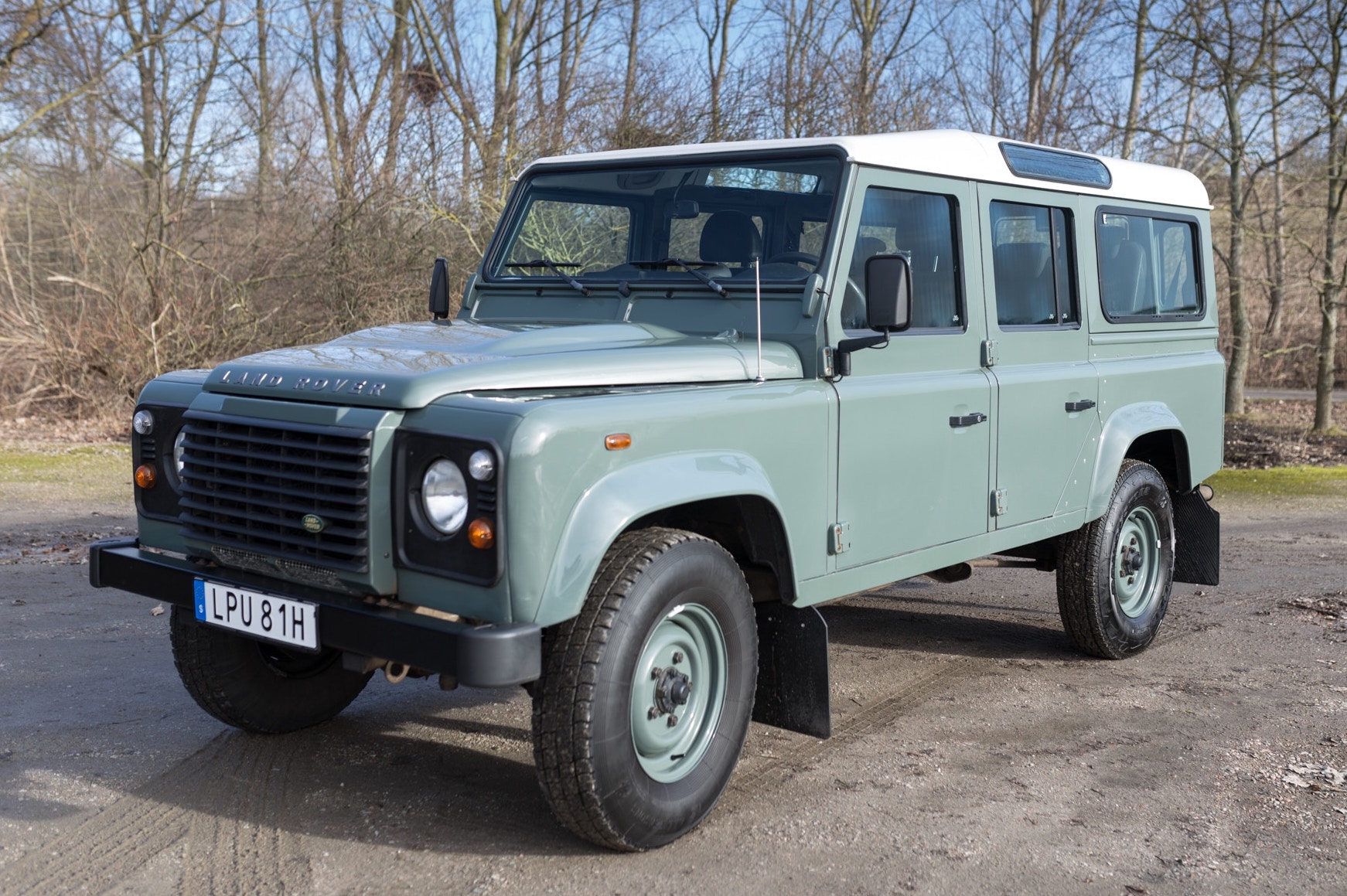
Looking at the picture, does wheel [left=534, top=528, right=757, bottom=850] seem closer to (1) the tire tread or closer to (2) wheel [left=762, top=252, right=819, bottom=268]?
(1) the tire tread

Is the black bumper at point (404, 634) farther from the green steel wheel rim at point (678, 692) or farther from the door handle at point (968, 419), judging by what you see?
the door handle at point (968, 419)

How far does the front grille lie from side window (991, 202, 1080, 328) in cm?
282

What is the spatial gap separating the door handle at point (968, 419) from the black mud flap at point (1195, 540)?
235cm

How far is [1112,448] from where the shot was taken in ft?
18.3

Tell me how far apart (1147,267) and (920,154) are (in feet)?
6.43

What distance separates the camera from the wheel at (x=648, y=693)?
3348 mm

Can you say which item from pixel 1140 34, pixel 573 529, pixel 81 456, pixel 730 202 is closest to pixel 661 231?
pixel 730 202

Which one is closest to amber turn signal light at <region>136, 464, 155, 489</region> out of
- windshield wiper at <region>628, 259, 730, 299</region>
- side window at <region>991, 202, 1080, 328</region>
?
windshield wiper at <region>628, 259, 730, 299</region>

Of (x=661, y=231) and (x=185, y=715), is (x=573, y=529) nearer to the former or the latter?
(x=661, y=231)

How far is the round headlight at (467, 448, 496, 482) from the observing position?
314cm

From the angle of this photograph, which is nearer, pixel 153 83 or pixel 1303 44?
pixel 1303 44

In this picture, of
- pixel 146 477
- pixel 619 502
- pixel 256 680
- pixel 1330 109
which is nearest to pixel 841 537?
pixel 619 502

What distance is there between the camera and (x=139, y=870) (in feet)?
11.3

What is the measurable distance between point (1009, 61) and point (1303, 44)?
25.8ft
